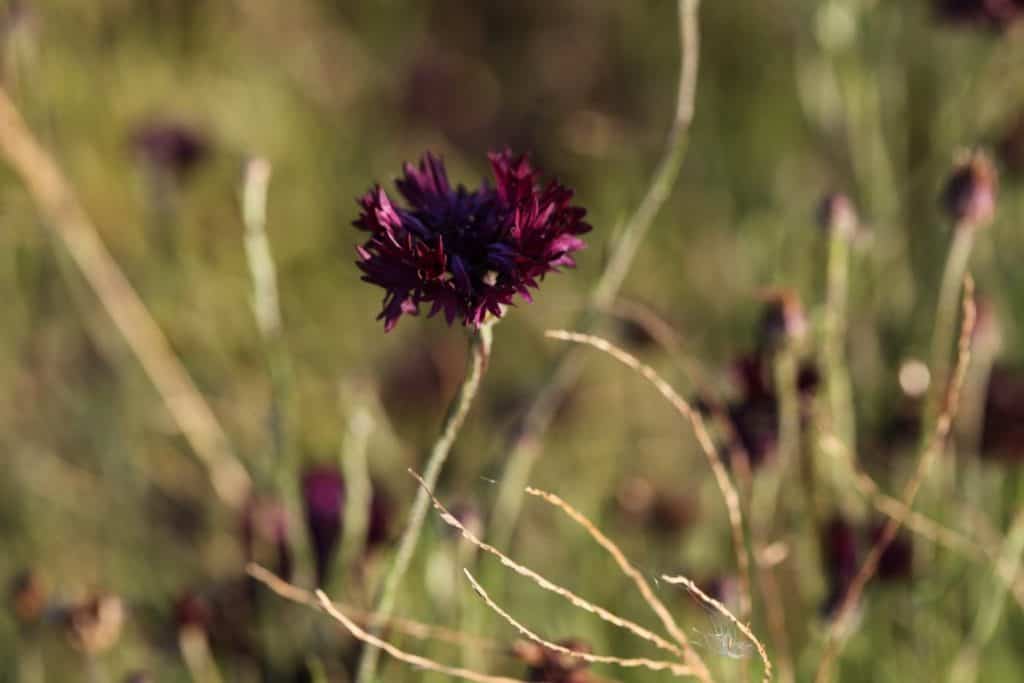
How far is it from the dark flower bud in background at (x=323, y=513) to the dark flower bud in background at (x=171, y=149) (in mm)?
435

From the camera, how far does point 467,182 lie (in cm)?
161

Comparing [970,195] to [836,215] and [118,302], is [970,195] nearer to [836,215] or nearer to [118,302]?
[836,215]

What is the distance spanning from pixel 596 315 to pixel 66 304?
3.24 ft

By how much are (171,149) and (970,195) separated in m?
0.78

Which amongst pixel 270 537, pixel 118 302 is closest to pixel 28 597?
pixel 270 537

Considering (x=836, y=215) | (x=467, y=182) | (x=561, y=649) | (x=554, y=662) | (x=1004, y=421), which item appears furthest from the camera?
(x=467, y=182)

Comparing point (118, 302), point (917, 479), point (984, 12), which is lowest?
point (118, 302)

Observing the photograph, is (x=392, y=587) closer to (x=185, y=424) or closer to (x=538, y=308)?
(x=185, y=424)

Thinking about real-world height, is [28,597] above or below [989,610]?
below

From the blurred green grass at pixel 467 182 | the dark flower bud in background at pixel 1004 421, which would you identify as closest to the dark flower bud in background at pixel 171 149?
the blurred green grass at pixel 467 182

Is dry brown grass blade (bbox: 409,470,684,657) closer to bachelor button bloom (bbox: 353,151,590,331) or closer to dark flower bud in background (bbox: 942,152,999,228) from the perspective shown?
bachelor button bloom (bbox: 353,151,590,331)

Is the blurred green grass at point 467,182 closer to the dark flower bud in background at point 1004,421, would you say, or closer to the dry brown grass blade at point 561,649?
the dark flower bud in background at point 1004,421

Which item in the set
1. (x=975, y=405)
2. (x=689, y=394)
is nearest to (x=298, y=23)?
(x=689, y=394)

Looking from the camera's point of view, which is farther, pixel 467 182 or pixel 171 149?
pixel 467 182
